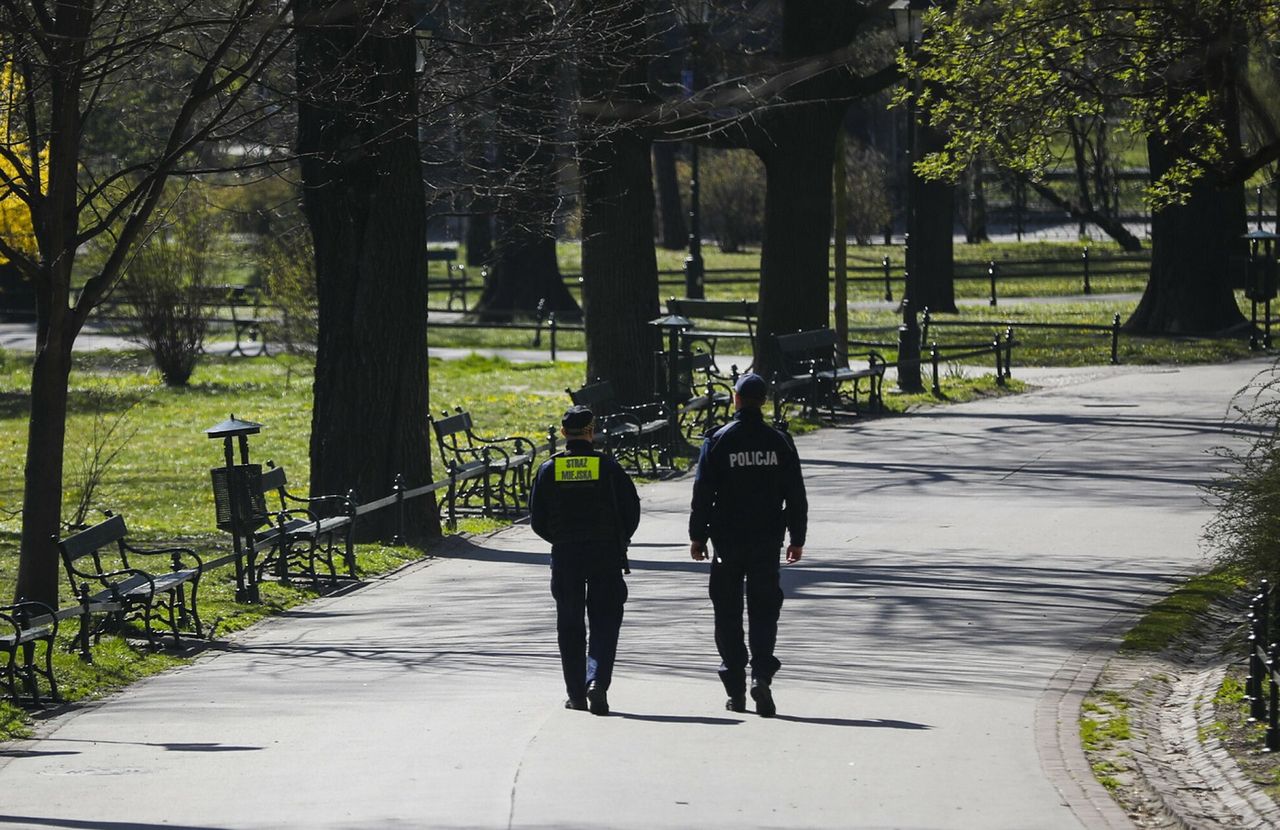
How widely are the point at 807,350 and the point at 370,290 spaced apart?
337 inches

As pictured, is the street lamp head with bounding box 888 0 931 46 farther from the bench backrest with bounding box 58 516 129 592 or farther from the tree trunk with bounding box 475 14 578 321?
the bench backrest with bounding box 58 516 129 592

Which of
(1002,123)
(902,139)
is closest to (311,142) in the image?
(1002,123)

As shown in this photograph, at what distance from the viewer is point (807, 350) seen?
74.5ft

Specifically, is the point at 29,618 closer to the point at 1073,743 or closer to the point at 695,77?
the point at 1073,743

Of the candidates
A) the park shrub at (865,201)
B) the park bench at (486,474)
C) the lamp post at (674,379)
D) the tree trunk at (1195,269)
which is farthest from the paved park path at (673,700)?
the park shrub at (865,201)

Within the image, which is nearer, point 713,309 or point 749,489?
point 749,489

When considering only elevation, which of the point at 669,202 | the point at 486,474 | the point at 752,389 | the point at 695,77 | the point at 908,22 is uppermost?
the point at 695,77

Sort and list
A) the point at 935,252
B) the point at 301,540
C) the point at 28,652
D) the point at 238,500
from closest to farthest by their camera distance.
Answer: the point at 28,652 → the point at 238,500 → the point at 301,540 → the point at 935,252

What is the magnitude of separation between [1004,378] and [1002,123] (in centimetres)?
1129

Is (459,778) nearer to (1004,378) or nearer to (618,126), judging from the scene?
(618,126)

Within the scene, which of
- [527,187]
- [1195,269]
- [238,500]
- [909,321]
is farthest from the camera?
[1195,269]

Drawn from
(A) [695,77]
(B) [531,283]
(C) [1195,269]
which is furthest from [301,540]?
(B) [531,283]

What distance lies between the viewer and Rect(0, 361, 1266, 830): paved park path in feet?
25.0

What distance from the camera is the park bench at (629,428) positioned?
A: 18983 millimetres
